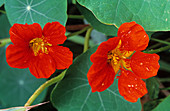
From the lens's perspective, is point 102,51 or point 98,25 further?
point 98,25

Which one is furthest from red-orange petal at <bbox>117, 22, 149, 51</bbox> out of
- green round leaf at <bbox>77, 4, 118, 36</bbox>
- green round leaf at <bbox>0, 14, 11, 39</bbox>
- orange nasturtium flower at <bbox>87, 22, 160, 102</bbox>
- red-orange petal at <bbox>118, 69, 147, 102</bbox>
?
green round leaf at <bbox>0, 14, 11, 39</bbox>

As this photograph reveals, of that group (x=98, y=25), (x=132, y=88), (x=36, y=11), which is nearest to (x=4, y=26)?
(x=36, y=11)

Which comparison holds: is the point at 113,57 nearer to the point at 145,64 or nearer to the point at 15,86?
the point at 145,64

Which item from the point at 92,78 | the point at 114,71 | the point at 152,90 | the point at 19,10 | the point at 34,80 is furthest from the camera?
the point at 34,80

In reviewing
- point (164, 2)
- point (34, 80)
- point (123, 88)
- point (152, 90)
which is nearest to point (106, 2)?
point (164, 2)

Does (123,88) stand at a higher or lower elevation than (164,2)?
lower

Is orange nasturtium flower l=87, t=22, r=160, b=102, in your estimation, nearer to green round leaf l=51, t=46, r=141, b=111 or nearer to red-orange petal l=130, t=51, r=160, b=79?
red-orange petal l=130, t=51, r=160, b=79

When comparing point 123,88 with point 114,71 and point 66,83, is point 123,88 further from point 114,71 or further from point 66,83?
point 66,83

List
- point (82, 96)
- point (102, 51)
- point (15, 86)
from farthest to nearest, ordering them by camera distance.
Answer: point (15, 86) → point (82, 96) → point (102, 51)

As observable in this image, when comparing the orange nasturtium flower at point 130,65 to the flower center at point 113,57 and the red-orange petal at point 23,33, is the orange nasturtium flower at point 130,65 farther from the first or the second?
the red-orange petal at point 23,33
